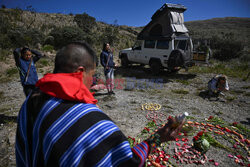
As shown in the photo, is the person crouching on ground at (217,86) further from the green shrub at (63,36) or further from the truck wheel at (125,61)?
the green shrub at (63,36)

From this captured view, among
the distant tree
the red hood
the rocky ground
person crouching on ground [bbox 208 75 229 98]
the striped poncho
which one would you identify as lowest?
the rocky ground

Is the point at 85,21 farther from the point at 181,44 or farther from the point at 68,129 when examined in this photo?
the point at 68,129

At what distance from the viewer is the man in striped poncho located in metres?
0.86

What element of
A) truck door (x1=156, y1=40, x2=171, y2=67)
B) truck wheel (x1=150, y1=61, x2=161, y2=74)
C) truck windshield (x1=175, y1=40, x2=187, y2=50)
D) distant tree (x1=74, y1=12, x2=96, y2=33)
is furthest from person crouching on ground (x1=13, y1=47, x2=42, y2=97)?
distant tree (x1=74, y1=12, x2=96, y2=33)

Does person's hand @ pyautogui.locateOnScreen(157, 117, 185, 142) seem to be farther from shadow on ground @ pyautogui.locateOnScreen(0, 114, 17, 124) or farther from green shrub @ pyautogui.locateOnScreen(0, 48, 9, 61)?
green shrub @ pyautogui.locateOnScreen(0, 48, 9, 61)

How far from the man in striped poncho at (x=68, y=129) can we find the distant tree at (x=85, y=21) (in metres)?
25.6

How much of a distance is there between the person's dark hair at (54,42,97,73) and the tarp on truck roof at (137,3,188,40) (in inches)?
328

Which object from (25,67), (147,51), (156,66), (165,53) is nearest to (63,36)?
(147,51)

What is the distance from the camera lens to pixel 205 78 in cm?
850

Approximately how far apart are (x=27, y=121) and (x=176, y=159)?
105 inches

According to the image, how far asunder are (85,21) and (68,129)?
2914cm

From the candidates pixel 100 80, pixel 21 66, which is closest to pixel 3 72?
pixel 100 80

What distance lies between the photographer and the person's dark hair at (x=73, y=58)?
106cm

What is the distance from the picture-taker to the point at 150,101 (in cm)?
542
